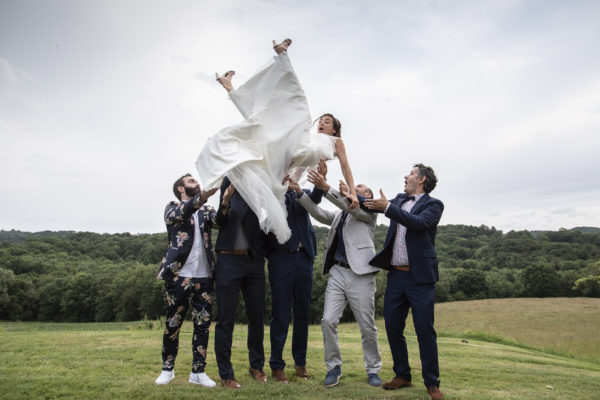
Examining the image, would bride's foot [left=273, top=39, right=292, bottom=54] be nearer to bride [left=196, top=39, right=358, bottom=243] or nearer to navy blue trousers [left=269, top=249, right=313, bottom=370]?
bride [left=196, top=39, right=358, bottom=243]

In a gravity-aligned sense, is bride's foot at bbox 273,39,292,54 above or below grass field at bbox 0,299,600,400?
above

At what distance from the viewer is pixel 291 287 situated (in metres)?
5.28

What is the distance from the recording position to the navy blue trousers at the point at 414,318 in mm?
4668

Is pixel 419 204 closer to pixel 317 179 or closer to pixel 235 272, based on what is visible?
pixel 317 179

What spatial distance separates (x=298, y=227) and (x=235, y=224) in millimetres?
913

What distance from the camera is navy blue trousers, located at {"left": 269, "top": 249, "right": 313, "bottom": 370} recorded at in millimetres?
5219

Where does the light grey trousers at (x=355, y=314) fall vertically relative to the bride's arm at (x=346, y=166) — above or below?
Answer: below

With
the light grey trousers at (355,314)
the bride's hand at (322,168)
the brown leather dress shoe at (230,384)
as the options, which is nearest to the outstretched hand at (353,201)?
the bride's hand at (322,168)

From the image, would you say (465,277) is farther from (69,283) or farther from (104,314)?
(69,283)

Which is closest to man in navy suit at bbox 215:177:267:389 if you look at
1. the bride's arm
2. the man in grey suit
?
the man in grey suit

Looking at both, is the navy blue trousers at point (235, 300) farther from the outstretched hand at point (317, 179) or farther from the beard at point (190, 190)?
the outstretched hand at point (317, 179)

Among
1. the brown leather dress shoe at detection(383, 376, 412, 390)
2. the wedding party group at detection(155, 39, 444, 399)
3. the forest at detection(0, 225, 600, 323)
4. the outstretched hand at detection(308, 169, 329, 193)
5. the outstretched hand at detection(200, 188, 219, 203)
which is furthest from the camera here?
the forest at detection(0, 225, 600, 323)

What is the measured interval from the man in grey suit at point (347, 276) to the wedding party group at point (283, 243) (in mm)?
14

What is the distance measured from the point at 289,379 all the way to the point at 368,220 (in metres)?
2.36
